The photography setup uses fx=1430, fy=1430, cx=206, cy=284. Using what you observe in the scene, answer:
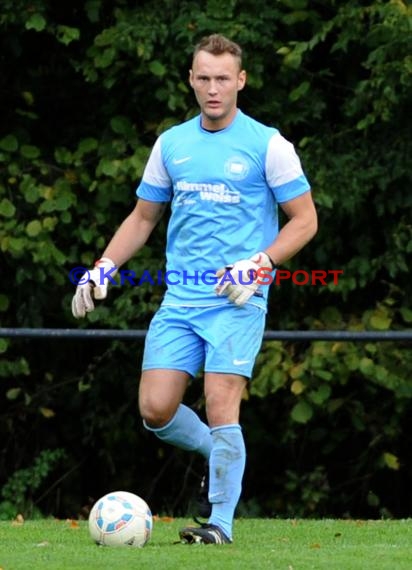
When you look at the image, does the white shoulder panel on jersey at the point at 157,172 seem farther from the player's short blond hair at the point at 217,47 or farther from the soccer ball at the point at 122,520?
the soccer ball at the point at 122,520

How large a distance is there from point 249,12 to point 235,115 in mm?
4118

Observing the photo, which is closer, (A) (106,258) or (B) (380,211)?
(A) (106,258)

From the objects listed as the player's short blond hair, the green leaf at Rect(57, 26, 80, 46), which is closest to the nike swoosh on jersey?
the player's short blond hair

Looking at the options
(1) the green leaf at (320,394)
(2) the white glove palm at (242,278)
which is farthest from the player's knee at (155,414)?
(1) the green leaf at (320,394)

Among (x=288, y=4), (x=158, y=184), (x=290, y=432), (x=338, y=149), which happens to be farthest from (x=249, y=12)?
(x=158, y=184)

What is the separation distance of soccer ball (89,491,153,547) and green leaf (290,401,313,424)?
13.3ft

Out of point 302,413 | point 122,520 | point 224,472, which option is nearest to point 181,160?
point 224,472

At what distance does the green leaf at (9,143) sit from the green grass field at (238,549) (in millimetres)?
3879

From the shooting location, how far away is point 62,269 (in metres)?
Result: 10.8

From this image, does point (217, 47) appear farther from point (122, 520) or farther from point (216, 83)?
point (122, 520)

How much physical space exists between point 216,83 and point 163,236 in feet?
15.2

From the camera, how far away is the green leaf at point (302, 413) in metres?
10.1

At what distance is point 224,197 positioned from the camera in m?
6.15

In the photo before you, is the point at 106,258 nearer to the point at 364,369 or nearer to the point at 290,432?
the point at 364,369
